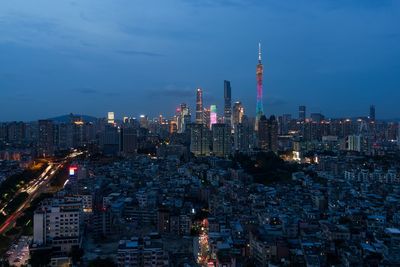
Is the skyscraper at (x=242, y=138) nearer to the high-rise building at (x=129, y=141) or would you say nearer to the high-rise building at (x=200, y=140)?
the high-rise building at (x=200, y=140)

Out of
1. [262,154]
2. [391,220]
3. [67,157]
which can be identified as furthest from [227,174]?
[67,157]

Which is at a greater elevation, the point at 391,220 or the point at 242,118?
the point at 242,118

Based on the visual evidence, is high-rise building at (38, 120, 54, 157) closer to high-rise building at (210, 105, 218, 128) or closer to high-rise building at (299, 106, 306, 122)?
high-rise building at (210, 105, 218, 128)

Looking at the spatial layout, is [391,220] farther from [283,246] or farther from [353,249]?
[283,246]

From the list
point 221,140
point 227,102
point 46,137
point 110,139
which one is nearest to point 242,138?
point 221,140

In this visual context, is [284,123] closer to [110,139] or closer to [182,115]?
[182,115]

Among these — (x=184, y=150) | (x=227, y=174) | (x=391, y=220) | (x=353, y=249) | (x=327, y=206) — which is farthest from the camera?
(x=184, y=150)
